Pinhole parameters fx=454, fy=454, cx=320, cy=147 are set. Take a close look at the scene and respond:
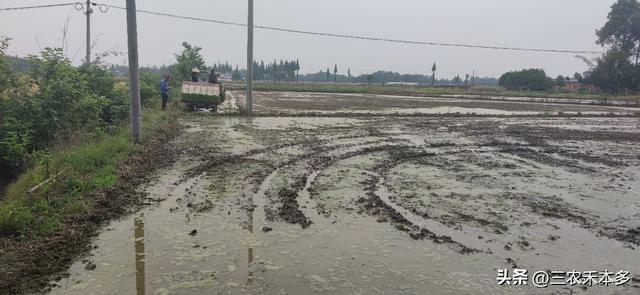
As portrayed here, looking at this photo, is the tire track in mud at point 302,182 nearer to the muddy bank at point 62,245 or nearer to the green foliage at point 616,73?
the muddy bank at point 62,245

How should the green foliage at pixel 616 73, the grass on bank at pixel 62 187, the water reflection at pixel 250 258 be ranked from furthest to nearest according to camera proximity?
the green foliage at pixel 616 73, the grass on bank at pixel 62 187, the water reflection at pixel 250 258

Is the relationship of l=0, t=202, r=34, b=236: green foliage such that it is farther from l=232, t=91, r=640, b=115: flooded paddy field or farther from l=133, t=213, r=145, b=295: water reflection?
l=232, t=91, r=640, b=115: flooded paddy field

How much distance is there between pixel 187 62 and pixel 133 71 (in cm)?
2577

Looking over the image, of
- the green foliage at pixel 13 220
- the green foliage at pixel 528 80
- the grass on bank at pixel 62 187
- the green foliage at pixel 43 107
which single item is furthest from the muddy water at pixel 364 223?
the green foliage at pixel 528 80

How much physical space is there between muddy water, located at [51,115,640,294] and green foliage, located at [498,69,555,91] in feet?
188

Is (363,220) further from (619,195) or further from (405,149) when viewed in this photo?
(405,149)

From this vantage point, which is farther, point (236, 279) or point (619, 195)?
point (619, 195)

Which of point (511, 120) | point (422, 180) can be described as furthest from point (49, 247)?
point (511, 120)

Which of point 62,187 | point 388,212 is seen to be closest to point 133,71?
point 62,187

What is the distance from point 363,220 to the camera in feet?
20.7

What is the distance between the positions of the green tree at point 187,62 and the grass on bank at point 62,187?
85.2ft

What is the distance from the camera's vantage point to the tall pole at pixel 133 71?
1120 centimetres

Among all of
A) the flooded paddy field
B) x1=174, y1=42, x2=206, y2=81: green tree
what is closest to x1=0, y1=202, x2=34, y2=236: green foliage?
the flooded paddy field

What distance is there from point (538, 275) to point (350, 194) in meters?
3.52
